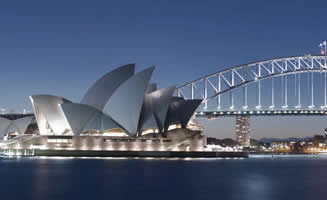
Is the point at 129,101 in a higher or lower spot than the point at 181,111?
higher

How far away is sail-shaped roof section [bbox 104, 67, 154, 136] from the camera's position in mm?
64438

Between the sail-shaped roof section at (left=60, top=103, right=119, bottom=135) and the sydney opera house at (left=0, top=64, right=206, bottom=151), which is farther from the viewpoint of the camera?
the sail-shaped roof section at (left=60, top=103, right=119, bottom=135)

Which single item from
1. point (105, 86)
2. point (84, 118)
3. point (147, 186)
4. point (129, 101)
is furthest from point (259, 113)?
point (147, 186)

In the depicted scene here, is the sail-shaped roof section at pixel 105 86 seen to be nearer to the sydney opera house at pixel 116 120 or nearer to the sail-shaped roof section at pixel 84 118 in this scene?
the sydney opera house at pixel 116 120

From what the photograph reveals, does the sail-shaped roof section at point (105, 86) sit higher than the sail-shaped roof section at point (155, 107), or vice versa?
the sail-shaped roof section at point (105, 86)

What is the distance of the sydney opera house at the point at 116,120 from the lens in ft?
225

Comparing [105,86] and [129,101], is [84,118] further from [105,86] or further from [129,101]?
[129,101]

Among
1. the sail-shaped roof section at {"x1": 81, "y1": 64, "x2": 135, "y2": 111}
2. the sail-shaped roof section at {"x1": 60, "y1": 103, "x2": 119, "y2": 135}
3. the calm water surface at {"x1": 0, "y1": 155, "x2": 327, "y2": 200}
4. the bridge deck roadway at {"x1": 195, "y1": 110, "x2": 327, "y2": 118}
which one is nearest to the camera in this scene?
the calm water surface at {"x1": 0, "y1": 155, "x2": 327, "y2": 200}

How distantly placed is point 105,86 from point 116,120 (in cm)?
443

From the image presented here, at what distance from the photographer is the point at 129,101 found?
2606 inches

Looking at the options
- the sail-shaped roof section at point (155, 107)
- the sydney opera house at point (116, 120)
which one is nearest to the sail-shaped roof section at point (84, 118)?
the sydney opera house at point (116, 120)

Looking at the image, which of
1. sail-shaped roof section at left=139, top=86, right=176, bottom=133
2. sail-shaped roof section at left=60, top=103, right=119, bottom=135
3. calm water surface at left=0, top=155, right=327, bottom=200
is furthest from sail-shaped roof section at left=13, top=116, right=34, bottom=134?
calm water surface at left=0, top=155, right=327, bottom=200

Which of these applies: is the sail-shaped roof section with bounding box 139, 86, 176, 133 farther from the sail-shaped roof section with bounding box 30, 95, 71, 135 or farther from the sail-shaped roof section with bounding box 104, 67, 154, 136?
the sail-shaped roof section with bounding box 30, 95, 71, 135

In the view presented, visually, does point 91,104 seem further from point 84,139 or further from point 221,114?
point 221,114
